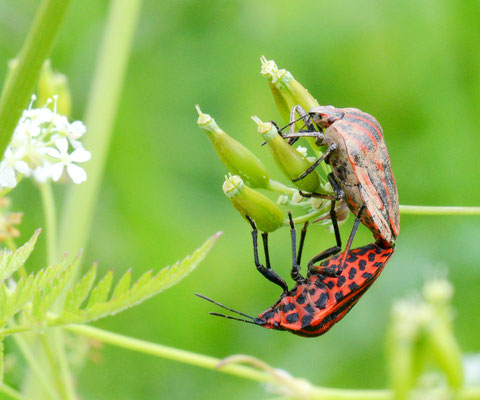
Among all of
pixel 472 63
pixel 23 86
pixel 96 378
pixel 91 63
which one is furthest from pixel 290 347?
pixel 23 86

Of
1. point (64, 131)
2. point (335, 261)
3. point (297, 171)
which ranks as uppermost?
point (64, 131)

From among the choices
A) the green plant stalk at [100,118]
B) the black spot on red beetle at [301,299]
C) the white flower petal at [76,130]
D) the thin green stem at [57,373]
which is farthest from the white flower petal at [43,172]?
the black spot on red beetle at [301,299]

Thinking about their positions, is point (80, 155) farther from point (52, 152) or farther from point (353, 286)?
point (353, 286)

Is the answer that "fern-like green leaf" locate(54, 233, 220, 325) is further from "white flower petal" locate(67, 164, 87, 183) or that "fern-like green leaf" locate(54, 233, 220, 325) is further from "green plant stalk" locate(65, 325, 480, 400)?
"white flower petal" locate(67, 164, 87, 183)

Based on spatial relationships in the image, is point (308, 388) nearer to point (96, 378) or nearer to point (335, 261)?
point (335, 261)

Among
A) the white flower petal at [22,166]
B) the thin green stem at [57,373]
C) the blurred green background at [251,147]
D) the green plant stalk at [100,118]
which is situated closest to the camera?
the white flower petal at [22,166]

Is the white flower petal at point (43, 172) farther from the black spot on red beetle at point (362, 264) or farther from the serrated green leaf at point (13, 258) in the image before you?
the black spot on red beetle at point (362, 264)
